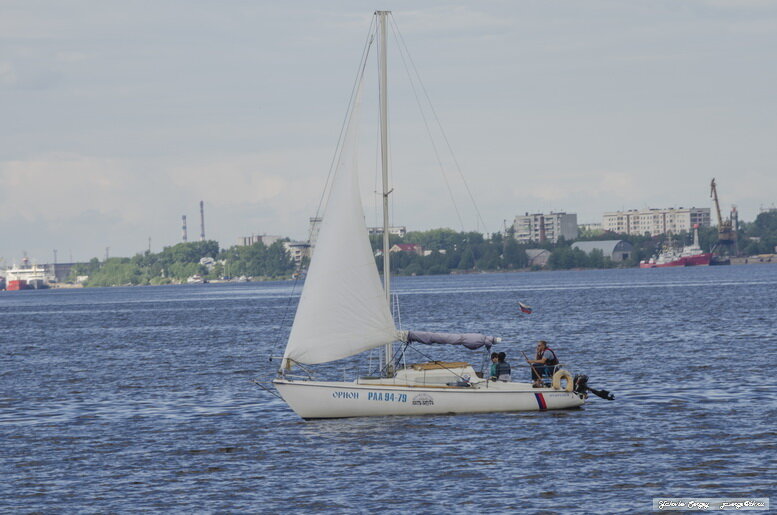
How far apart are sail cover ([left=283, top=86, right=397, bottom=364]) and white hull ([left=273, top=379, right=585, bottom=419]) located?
1.19 meters

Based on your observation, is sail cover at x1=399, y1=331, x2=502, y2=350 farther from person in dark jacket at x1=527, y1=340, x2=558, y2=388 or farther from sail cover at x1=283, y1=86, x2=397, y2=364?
person in dark jacket at x1=527, y1=340, x2=558, y2=388

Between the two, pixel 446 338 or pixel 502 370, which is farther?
pixel 502 370

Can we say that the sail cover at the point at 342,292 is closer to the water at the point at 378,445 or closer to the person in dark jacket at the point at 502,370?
the water at the point at 378,445

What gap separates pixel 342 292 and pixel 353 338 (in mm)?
1715

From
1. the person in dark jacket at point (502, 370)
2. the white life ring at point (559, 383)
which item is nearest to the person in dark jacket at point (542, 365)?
the white life ring at point (559, 383)

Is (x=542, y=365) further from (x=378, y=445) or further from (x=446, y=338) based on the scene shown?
(x=378, y=445)

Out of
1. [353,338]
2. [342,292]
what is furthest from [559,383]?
[342,292]

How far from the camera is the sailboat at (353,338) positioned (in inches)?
1578

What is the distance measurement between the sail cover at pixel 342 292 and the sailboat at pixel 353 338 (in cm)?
4

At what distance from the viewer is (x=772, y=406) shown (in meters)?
42.2

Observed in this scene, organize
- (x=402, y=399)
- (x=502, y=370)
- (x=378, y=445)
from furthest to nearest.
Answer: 1. (x=502, y=370)
2. (x=402, y=399)
3. (x=378, y=445)

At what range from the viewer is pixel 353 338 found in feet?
132

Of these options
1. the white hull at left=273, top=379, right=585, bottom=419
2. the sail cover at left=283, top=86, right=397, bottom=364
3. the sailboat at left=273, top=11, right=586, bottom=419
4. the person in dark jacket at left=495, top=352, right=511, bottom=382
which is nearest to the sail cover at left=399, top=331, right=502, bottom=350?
the sailboat at left=273, top=11, right=586, bottom=419

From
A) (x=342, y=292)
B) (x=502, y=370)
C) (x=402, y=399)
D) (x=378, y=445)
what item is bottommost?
(x=378, y=445)
